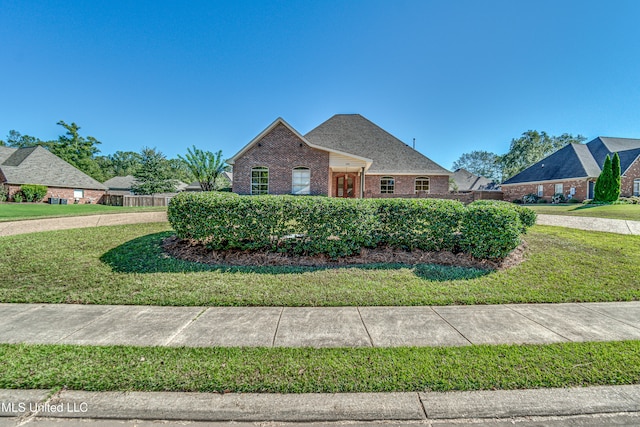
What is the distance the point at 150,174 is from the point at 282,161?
699 inches

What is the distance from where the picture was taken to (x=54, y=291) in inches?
184

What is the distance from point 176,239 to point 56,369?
5051 millimetres

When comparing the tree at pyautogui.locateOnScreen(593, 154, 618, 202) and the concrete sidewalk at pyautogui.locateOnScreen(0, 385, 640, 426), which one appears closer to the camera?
the concrete sidewalk at pyautogui.locateOnScreen(0, 385, 640, 426)

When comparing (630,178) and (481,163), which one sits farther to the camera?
(481,163)

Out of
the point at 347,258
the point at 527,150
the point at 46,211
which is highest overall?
the point at 527,150

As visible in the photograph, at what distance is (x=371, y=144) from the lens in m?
21.2

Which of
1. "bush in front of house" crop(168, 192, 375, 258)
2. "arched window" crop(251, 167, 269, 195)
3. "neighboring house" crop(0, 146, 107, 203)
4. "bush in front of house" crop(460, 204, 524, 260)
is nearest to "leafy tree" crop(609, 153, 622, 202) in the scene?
"bush in front of house" crop(460, 204, 524, 260)

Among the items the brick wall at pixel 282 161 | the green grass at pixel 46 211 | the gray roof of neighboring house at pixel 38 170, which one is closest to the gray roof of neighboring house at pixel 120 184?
the gray roof of neighboring house at pixel 38 170

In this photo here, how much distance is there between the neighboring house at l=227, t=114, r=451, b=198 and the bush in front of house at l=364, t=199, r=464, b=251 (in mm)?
9262

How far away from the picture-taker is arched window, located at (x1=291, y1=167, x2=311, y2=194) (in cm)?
1588

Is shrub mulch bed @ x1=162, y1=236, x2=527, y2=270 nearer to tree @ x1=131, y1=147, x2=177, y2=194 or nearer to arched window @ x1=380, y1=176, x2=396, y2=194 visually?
arched window @ x1=380, y1=176, x2=396, y2=194

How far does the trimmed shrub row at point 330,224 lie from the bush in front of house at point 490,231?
19mm

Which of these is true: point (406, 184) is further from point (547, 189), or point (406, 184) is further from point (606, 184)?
point (547, 189)

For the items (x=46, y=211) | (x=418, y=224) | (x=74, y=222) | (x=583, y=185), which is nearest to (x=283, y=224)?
(x=418, y=224)
